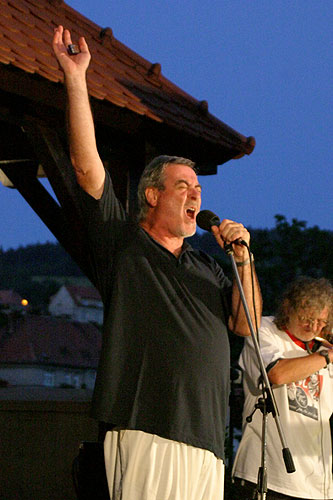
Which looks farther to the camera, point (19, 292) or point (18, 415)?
point (19, 292)

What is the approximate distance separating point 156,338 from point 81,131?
0.75 metres

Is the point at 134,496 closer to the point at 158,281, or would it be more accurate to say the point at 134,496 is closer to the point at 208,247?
the point at 158,281

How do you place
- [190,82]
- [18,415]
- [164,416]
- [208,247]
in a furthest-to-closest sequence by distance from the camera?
[190,82] < [208,247] < [18,415] < [164,416]

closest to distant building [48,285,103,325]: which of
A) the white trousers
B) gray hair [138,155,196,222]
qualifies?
gray hair [138,155,196,222]

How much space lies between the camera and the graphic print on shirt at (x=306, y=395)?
11.5 feet

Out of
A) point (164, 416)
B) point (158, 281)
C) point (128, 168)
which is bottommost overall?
point (164, 416)

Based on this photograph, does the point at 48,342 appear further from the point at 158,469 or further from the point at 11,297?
the point at 158,469

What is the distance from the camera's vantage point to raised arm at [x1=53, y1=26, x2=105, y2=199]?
2.53 metres

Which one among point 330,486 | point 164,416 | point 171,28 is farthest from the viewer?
point 171,28

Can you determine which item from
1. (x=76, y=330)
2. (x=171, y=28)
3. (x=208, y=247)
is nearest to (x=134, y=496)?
(x=208, y=247)

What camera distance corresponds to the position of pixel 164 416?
7.80ft

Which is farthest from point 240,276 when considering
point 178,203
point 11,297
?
point 11,297

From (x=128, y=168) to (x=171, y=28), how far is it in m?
130

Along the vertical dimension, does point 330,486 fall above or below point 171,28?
below
